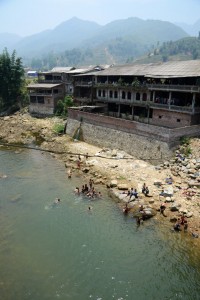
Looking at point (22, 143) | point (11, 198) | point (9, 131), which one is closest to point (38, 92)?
point (9, 131)

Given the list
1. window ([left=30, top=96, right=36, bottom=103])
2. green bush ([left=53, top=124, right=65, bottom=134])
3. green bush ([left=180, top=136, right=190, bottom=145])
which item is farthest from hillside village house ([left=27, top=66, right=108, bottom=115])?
green bush ([left=180, top=136, right=190, bottom=145])

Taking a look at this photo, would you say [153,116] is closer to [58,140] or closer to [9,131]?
[58,140]

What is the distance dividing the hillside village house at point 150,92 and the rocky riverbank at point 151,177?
7.57 m

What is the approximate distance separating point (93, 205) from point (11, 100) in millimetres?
55958

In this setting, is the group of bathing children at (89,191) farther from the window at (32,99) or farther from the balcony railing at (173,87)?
the window at (32,99)

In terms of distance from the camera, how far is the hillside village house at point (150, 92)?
43.1 metres

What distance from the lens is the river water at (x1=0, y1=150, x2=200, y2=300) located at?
21469 mm

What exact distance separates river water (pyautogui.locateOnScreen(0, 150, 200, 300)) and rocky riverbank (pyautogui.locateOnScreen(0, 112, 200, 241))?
2.21 metres

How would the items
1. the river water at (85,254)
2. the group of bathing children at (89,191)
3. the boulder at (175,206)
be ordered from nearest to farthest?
the river water at (85,254)
the boulder at (175,206)
the group of bathing children at (89,191)

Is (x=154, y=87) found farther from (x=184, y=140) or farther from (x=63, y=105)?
(x=63, y=105)

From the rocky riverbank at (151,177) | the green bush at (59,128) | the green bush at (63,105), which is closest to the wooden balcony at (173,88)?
the rocky riverbank at (151,177)

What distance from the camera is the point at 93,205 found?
107 feet

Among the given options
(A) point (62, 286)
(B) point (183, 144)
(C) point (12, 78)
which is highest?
(C) point (12, 78)

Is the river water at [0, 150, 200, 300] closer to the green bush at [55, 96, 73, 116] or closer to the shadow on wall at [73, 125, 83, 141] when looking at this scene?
the shadow on wall at [73, 125, 83, 141]
